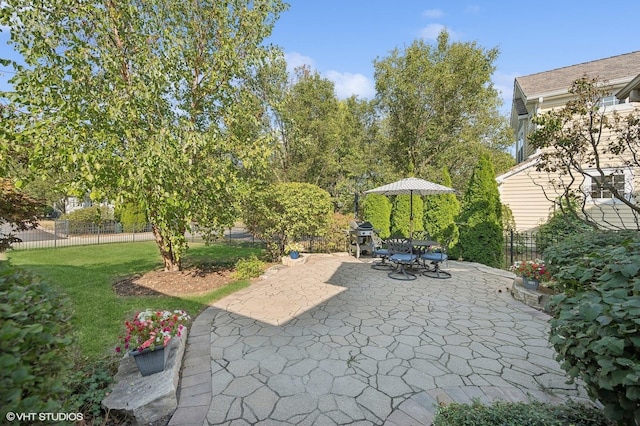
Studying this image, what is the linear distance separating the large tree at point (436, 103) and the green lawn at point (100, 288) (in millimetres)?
11448

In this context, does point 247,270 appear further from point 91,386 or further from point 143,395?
point 143,395

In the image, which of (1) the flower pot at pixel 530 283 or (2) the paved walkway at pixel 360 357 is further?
(1) the flower pot at pixel 530 283

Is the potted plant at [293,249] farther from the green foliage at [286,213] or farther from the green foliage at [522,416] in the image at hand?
the green foliage at [522,416]

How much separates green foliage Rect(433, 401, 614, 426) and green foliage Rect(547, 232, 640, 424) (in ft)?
1.73

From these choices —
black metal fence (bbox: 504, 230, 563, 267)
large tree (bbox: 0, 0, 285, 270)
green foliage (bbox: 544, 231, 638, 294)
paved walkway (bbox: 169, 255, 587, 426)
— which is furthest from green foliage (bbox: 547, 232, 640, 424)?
black metal fence (bbox: 504, 230, 563, 267)

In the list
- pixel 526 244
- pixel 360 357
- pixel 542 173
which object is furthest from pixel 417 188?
pixel 542 173

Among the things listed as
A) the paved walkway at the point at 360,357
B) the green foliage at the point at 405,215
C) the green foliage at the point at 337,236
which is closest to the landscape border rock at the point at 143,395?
the paved walkway at the point at 360,357

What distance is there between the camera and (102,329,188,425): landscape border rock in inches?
96.8

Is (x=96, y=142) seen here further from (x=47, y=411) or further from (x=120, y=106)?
(x=47, y=411)

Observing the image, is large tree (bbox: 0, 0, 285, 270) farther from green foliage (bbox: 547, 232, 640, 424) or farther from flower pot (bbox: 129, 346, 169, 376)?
green foliage (bbox: 547, 232, 640, 424)

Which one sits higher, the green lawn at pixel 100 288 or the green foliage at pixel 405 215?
the green foliage at pixel 405 215

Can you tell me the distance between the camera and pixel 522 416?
2.05 metres

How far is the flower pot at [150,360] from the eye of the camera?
2877 millimetres

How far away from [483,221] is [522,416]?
8028 mm
